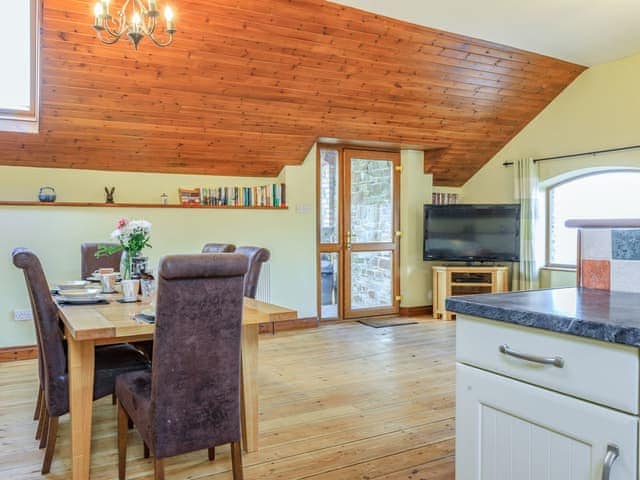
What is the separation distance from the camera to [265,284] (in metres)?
5.71

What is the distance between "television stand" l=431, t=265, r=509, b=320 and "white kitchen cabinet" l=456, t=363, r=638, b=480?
515 cm

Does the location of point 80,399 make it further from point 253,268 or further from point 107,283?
point 253,268

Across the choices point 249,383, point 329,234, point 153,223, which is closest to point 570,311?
point 249,383

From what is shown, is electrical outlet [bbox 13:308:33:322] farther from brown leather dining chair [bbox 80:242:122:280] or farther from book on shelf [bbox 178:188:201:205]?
book on shelf [bbox 178:188:201:205]

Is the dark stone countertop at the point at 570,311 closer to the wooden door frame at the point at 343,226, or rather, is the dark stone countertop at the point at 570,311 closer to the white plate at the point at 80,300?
the white plate at the point at 80,300

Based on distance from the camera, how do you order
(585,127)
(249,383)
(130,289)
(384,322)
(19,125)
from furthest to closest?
(384,322) → (585,127) → (19,125) → (130,289) → (249,383)

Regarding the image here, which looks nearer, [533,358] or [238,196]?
[533,358]

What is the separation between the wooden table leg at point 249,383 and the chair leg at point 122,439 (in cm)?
58

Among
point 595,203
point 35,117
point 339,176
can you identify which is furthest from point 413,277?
point 35,117

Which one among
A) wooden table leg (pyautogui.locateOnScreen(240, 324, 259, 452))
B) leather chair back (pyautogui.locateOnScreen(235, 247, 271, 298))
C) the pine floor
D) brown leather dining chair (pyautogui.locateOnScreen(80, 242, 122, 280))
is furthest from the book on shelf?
wooden table leg (pyautogui.locateOnScreen(240, 324, 259, 452))

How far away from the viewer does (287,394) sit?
11.9 feet

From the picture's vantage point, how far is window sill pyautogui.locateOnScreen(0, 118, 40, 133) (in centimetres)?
433

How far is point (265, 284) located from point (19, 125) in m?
2.81

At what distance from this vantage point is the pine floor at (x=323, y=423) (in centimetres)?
250
